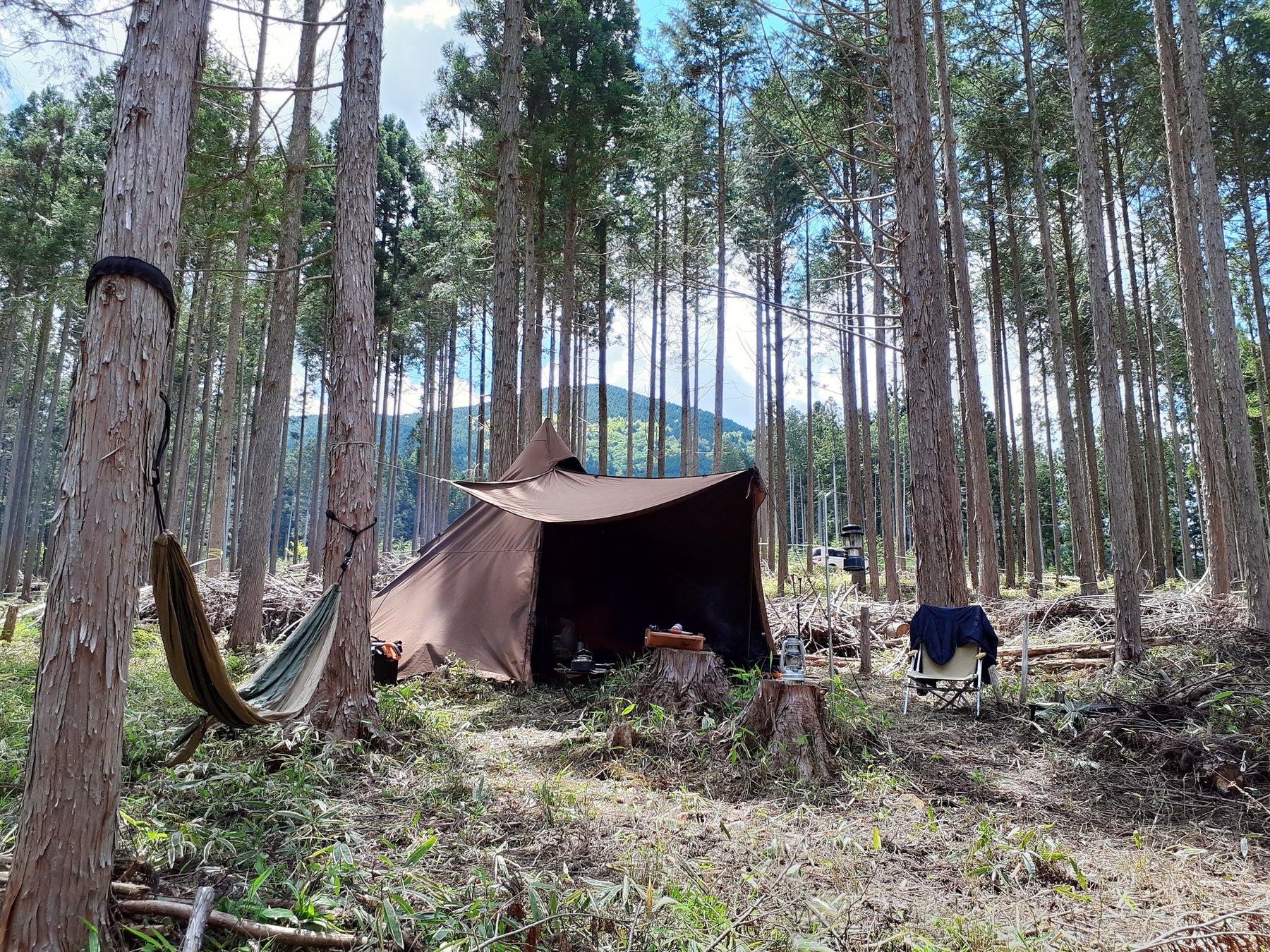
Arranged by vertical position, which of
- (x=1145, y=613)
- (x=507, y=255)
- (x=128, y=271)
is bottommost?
(x=1145, y=613)

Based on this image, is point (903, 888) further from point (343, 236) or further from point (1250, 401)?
point (1250, 401)

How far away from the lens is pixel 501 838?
9.14ft

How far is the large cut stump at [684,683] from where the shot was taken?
476 cm

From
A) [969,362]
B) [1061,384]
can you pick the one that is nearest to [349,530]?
[969,362]

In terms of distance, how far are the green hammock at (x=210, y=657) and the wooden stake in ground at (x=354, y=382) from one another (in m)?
0.44

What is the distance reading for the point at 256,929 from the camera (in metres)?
1.95

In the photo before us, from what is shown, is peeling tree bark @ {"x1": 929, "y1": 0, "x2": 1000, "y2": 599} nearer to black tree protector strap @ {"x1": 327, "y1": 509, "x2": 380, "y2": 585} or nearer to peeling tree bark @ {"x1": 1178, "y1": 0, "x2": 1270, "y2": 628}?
peeling tree bark @ {"x1": 1178, "y1": 0, "x2": 1270, "y2": 628}

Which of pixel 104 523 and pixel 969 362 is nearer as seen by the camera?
pixel 104 523

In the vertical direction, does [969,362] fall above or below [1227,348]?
above

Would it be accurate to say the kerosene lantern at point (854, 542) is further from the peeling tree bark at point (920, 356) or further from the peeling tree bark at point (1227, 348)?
the peeling tree bark at point (1227, 348)

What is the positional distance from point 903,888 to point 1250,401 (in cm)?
1824

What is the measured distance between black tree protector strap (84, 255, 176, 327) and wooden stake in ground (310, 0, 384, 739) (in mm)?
1861

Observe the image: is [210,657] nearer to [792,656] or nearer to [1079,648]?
[792,656]

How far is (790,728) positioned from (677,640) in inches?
54.0
